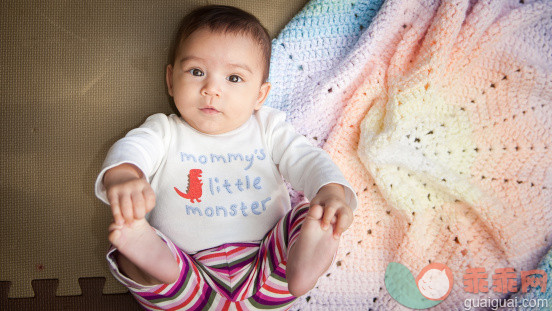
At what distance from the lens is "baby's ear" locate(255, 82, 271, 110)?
1.08m

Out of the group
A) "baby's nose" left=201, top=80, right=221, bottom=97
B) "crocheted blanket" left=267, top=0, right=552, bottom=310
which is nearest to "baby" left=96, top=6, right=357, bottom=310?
"baby's nose" left=201, top=80, right=221, bottom=97

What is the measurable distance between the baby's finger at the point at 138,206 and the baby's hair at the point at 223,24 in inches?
17.1

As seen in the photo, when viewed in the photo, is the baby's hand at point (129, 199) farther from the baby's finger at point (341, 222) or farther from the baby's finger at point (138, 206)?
the baby's finger at point (341, 222)

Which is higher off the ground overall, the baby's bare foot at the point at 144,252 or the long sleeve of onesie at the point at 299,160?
the long sleeve of onesie at the point at 299,160

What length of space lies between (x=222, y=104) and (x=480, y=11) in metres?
0.72

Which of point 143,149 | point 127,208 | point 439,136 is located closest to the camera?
point 127,208

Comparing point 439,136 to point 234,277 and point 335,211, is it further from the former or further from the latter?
point 234,277

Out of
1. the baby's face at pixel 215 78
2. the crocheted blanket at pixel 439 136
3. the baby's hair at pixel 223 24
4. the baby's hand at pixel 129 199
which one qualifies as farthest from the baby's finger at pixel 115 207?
the crocheted blanket at pixel 439 136

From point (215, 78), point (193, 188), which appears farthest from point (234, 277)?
point (215, 78)

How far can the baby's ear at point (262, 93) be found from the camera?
42.7 inches

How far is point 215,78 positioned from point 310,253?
1.47 ft

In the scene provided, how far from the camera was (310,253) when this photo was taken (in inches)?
31.9

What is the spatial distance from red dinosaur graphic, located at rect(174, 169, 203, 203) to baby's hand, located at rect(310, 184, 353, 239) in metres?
0.29

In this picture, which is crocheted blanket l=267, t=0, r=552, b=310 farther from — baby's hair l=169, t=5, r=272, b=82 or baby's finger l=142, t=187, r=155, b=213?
baby's finger l=142, t=187, r=155, b=213
